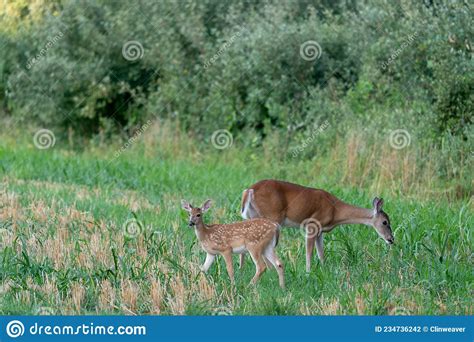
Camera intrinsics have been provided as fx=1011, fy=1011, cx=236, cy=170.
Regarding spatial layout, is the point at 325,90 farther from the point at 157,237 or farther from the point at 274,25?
the point at 157,237

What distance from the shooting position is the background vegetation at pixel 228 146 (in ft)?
30.8

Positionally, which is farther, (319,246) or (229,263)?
(319,246)

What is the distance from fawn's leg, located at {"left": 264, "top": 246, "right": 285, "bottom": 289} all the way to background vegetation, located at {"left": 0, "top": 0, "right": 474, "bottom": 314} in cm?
15

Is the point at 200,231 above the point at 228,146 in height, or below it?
below

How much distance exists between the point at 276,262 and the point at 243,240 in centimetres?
37

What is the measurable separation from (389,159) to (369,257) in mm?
5373

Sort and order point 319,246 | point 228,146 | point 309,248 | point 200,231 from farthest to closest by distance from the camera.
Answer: point 228,146
point 319,246
point 309,248
point 200,231

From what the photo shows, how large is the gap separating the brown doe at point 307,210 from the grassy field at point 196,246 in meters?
0.27

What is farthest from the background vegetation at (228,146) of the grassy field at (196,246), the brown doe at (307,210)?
the brown doe at (307,210)

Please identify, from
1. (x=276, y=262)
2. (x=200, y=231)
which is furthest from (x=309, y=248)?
(x=200, y=231)

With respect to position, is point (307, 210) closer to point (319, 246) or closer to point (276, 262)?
point (319, 246)

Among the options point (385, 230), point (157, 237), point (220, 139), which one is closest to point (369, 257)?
point (385, 230)

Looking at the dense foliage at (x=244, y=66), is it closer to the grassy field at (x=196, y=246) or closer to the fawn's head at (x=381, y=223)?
the grassy field at (x=196, y=246)

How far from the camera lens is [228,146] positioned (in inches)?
797
